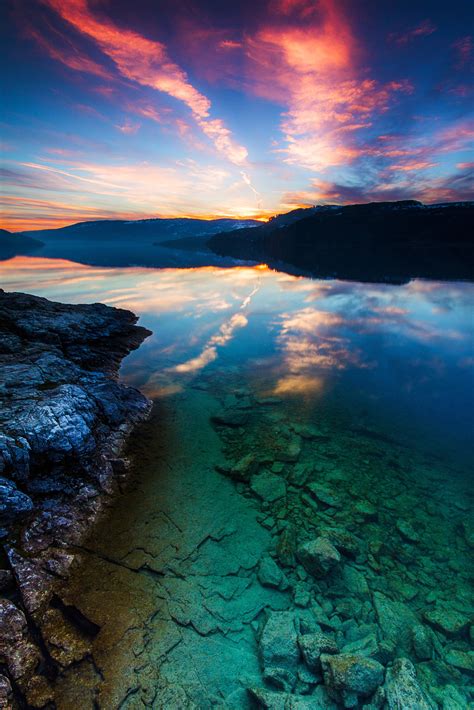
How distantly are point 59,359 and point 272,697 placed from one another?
1778 centimetres

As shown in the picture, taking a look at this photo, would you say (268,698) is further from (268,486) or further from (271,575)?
(268,486)

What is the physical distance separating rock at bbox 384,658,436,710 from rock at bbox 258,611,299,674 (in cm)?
188

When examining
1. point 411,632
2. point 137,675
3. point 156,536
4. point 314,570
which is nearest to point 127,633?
point 137,675

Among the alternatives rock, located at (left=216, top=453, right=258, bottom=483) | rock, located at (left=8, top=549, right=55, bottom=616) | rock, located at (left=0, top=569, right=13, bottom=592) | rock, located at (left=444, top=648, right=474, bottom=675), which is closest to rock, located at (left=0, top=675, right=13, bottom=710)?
rock, located at (left=8, top=549, right=55, bottom=616)

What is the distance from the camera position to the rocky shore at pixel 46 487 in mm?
6418

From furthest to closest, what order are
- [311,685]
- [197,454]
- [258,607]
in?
[197,454] < [258,607] < [311,685]

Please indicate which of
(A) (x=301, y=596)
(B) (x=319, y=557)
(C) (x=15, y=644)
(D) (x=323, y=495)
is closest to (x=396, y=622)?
(B) (x=319, y=557)

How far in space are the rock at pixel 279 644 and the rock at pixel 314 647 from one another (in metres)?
0.22

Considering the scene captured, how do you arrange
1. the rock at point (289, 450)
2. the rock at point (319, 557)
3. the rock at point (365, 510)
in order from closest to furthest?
the rock at point (319, 557) < the rock at point (365, 510) < the rock at point (289, 450)

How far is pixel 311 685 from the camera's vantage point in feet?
20.3

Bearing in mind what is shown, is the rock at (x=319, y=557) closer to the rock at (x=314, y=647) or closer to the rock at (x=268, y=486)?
the rock at (x=314, y=647)

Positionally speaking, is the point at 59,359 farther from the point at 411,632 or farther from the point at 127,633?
the point at 411,632

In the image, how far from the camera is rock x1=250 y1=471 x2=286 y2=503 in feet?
37.4

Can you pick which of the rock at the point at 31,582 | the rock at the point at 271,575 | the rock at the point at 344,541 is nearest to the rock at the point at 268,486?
the rock at the point at 344,541
